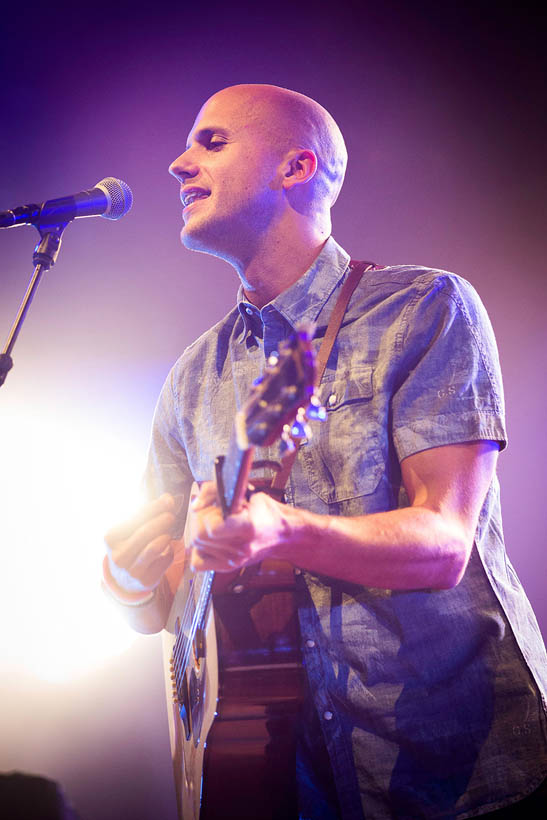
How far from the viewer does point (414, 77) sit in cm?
350

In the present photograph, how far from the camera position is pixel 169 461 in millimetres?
2318

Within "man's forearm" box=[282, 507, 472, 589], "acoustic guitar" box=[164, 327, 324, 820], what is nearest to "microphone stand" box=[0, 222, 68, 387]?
"acoustic guitar" box=[164, 327, 324, 820]

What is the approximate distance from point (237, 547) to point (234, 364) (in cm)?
115

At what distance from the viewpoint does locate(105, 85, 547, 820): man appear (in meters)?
1.26

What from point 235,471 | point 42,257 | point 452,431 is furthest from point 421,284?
point 42,257

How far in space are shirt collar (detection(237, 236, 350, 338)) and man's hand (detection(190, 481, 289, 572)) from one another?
38.4 inches

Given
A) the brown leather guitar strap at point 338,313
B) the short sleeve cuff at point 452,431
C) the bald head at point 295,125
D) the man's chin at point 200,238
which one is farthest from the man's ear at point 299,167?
the short sleeve cuff at point 452,431

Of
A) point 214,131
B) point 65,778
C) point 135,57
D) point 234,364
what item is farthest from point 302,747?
point 135,57

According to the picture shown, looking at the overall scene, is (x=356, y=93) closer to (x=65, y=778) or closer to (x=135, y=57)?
(x=135, y=57)

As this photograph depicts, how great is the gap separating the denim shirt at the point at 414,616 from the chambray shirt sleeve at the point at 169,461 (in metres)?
0.61

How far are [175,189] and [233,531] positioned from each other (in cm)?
322

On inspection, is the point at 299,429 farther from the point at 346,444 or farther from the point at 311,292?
the point at 311,292

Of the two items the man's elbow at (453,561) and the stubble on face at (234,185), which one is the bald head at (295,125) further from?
the man's elbow at (453,561)

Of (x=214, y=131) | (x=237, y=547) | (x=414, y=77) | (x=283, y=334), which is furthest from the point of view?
(x=414, y=77)
